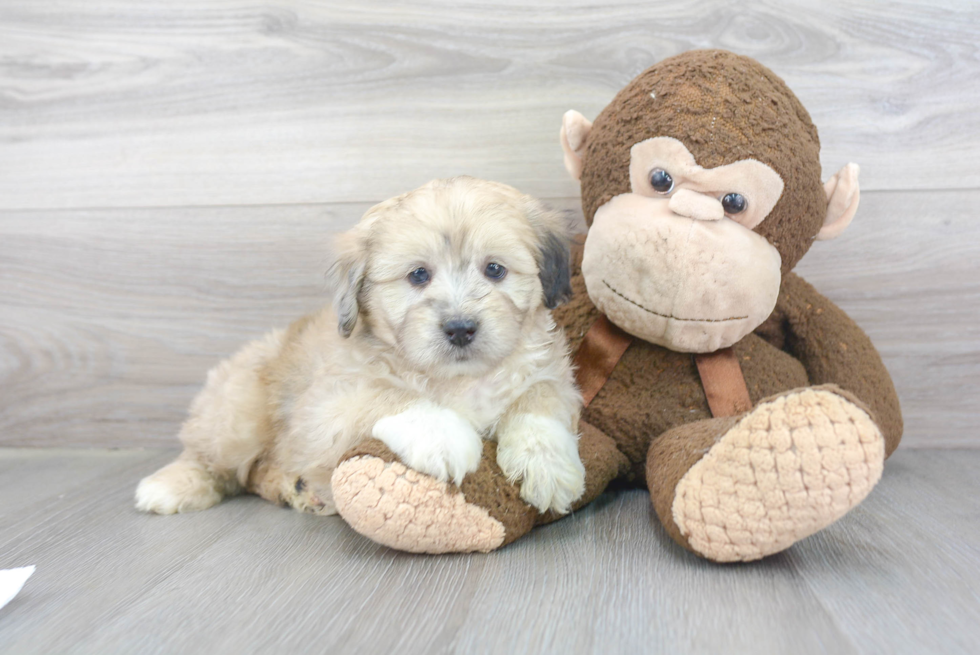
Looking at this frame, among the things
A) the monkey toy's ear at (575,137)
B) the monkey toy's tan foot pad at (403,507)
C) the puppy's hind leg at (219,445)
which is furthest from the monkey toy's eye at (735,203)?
the puppy's hind leg at (219,445)

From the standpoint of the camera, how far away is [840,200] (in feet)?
5.29

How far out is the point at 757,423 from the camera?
47.0 inches

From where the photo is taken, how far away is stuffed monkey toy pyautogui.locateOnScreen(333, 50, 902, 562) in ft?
3.83

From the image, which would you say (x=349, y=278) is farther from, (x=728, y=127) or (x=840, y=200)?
(x=840, y=200)

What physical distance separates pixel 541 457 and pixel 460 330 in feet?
1.00

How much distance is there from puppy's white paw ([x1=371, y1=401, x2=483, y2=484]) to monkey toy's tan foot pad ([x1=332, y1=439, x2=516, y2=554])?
2 cm

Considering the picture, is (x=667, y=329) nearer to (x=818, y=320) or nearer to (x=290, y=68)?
(x=818, y=320)

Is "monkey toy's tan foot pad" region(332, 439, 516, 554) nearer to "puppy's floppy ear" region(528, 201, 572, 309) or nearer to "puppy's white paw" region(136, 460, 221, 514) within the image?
"puppy's floppy ear" region(528, 201, 572, 309)

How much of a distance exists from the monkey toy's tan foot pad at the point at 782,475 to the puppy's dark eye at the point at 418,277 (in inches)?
26.9

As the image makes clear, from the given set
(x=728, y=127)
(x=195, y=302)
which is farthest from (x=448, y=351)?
(x=195, y=302)

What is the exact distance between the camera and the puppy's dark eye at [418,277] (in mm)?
1509

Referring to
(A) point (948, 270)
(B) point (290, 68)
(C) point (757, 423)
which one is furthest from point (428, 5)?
(A) point (948, 270)

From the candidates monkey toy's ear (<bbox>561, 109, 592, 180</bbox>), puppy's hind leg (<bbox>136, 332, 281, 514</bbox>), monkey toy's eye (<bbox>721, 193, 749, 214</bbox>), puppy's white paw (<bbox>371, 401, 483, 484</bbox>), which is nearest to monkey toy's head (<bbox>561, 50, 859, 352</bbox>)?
monkey toy's eye (<bbox>721, 193, 749, 214</bbox>)

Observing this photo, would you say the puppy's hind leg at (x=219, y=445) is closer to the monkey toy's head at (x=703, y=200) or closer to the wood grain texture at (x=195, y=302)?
the wood grain texture at (x=195, y=302)
